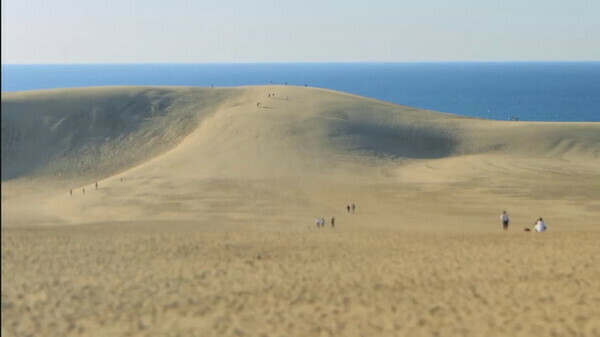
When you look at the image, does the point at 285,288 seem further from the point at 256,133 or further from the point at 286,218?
the point at 256,133

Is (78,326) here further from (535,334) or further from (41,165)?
(41,165)

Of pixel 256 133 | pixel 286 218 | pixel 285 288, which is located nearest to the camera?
pixel 285 288

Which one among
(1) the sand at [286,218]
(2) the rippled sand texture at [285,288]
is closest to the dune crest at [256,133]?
(1) the sand at [286,218]

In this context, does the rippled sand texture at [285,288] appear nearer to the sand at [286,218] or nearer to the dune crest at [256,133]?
the sand at [286,218]

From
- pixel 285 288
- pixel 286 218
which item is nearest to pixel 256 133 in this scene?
pixel 286 218

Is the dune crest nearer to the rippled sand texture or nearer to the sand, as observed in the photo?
the sand

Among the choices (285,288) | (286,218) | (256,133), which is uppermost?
(256,133)

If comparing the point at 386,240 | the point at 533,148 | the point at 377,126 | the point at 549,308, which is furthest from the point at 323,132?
the point at 549,308

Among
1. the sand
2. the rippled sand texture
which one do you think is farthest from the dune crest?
the rippled sand texture

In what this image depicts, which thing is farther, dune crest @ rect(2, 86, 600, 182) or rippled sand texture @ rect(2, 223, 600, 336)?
dune crest @ rect(2, 86, 600, 182)
